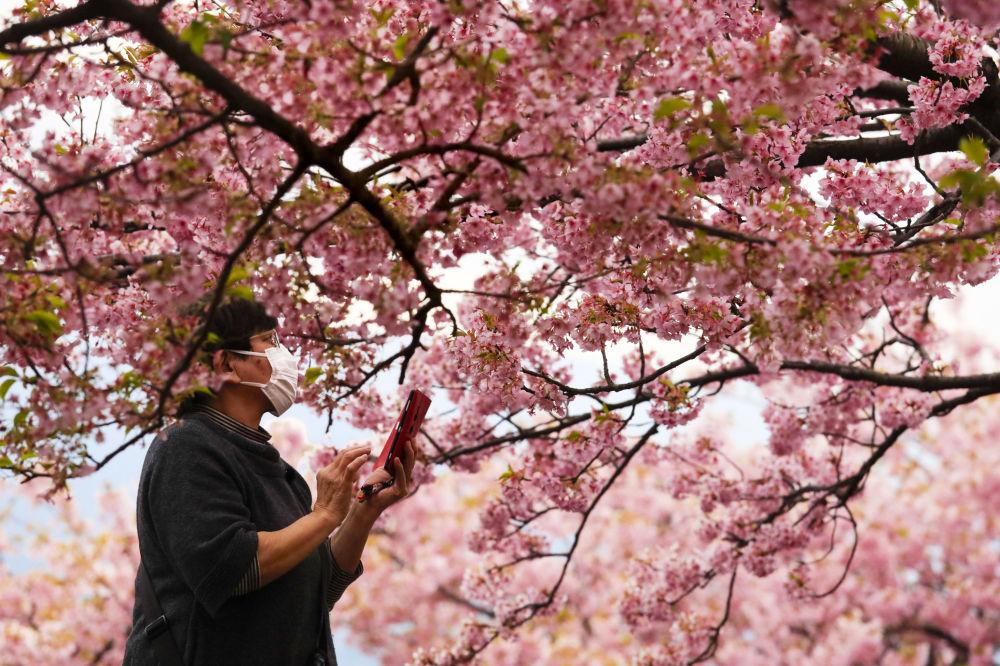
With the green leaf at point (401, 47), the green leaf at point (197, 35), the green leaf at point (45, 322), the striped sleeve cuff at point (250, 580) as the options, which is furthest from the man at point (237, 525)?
the green leaf at point (401, 47)

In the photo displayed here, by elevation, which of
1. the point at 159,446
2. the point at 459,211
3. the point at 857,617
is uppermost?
the point at 857,617

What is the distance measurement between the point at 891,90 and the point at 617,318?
212cm

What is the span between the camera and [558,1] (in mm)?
2756

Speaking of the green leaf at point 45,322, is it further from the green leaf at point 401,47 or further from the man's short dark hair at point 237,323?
the green leaf at point 401,47

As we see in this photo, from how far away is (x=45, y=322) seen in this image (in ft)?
9.61

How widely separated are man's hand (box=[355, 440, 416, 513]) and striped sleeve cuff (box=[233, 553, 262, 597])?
0.65 meters

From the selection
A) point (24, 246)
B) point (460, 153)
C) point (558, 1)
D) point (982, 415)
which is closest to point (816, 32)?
point (558, 1)

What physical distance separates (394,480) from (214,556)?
858mm

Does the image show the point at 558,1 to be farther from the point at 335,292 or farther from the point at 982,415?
the point at 982,415

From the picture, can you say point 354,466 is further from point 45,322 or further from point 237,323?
point 45,322

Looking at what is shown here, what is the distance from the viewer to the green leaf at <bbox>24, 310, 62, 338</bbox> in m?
Answer: 2.87

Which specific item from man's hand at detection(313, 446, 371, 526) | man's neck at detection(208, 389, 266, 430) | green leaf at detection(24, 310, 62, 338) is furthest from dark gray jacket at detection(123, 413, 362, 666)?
green leaf at detection(24, 310, 62, 338)

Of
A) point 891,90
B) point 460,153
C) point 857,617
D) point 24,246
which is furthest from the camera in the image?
point 857,617

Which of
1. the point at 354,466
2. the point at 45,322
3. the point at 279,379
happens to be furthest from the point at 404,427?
the point at 45,322
